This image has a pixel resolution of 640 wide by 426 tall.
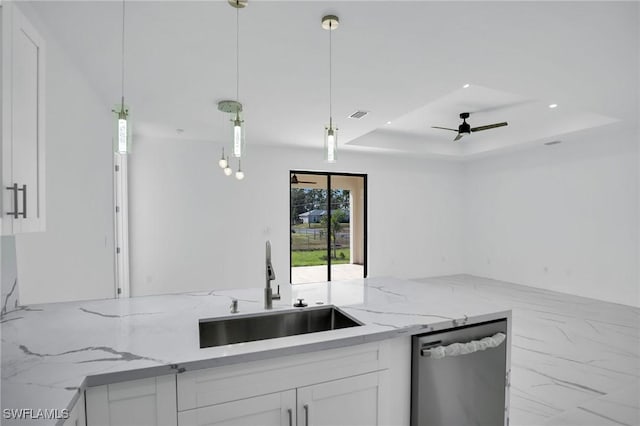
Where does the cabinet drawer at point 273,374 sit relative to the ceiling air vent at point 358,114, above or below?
below

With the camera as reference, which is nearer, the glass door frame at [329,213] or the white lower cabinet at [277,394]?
the white lower cabinet at [277,394]

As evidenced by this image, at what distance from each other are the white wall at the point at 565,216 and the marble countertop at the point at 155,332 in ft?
15.3

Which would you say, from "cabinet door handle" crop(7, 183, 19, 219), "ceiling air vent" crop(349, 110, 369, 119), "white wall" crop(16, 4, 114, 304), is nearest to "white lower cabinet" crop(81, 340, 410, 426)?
"cabinet door handle" crop(7, 183, 19, 219)

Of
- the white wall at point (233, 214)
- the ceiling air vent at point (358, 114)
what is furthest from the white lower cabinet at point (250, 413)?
the white wall at point (233, 214)

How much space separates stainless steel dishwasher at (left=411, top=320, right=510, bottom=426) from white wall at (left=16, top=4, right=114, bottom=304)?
2203 millimetres

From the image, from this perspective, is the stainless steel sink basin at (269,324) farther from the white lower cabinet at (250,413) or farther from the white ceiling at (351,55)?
the white ceiling at (351,55)

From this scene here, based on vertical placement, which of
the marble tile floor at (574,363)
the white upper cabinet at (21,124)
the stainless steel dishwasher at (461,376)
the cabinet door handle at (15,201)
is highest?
the white upper cabinet at (21,124)

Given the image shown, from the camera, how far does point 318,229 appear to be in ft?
20.9

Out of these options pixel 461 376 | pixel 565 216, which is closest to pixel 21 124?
pixel 461 376

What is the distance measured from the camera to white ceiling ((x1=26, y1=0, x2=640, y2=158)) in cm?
198

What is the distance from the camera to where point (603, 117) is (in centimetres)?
438

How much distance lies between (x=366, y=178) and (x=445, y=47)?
4.22m

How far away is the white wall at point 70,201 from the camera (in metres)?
1.99

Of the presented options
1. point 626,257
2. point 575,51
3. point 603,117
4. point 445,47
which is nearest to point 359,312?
point 445,47
